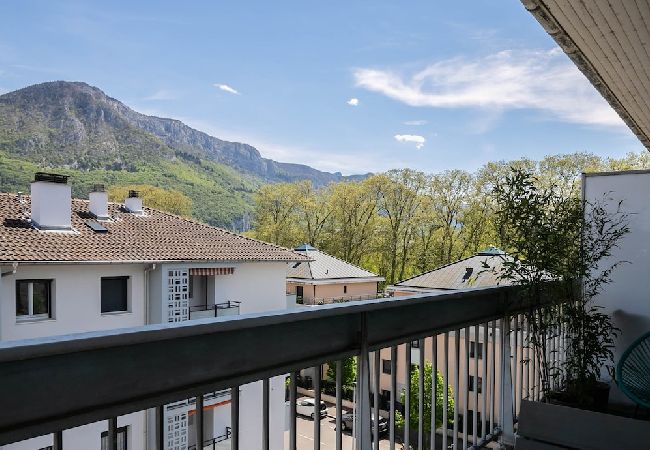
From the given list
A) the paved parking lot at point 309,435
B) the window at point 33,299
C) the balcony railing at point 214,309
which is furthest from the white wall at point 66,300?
the paved parking lot at point 309,435

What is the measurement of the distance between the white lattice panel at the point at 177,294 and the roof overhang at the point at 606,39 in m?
12.1

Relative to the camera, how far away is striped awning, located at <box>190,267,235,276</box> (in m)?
14.4

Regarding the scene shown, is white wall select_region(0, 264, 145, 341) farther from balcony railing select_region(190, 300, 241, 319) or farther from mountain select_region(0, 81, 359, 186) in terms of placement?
mountain select_region(0, 81, 359, 186)

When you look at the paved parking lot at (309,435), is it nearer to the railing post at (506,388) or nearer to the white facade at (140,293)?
the railing post at (506,388)

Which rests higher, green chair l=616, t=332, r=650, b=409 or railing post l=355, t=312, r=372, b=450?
railing post l=355, t=312, r=372, b=450

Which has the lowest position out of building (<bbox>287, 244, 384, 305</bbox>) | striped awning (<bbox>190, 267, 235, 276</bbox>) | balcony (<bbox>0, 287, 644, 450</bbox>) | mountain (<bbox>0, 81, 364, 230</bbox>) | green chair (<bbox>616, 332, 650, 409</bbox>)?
building (<bbox>287, 244, 384, 305</bbox>)

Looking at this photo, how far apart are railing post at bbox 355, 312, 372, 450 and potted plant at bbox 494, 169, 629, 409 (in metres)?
1.43

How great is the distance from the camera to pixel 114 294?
13.3 meters

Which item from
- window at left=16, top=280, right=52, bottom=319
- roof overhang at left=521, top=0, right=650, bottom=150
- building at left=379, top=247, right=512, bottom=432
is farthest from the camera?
window at left=16, top=280, right=52, bottom=319

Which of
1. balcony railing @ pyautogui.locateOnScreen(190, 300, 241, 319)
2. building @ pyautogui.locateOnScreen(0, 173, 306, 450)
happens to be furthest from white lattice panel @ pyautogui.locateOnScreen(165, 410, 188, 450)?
balcony railing @ pyautogui.locateOnScreen(190, 300, 241, 319)

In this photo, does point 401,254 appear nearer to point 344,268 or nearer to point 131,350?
point 344,268

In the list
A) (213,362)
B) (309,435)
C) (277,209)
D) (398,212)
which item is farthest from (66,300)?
(277,209)

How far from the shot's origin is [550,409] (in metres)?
2.20

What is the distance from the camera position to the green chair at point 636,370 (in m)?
2.90
